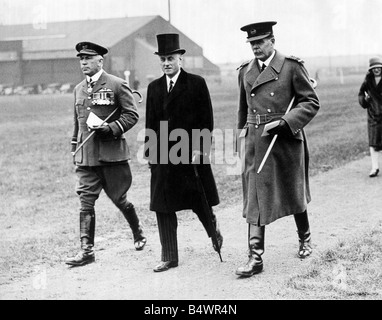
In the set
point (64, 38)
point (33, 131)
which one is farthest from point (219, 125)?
point (64, 38)

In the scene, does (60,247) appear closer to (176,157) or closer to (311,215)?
(176,157)

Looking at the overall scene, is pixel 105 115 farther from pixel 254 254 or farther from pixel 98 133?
pixel 254 254

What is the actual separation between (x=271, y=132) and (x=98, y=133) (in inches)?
67.6

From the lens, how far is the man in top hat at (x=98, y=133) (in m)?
6.54

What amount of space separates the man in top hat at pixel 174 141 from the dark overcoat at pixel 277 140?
400 mm

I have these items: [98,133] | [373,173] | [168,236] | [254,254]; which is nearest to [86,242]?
[168,236]

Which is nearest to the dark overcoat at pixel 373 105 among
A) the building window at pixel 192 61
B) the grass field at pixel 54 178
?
the grass field at pixel 54 178

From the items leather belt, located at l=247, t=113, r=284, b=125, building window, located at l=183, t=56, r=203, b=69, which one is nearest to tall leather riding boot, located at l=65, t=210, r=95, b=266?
leather belt, located at l=247, t=113, r=284, b=125

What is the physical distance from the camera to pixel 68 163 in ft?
47.6

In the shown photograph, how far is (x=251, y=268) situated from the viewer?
5734 millimetres

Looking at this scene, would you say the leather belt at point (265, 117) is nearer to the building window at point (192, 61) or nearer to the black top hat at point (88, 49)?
the black top hat at point (88, 49)

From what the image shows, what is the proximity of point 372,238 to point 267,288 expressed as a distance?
185 centimetres

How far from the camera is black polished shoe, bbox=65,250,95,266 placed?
20.8 ft

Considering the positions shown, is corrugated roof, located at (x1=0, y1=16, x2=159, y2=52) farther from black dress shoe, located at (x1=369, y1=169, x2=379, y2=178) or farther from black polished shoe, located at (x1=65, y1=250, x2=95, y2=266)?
black polished shoe, located at (x1=65, y1=250, x2=95, y2=266)
